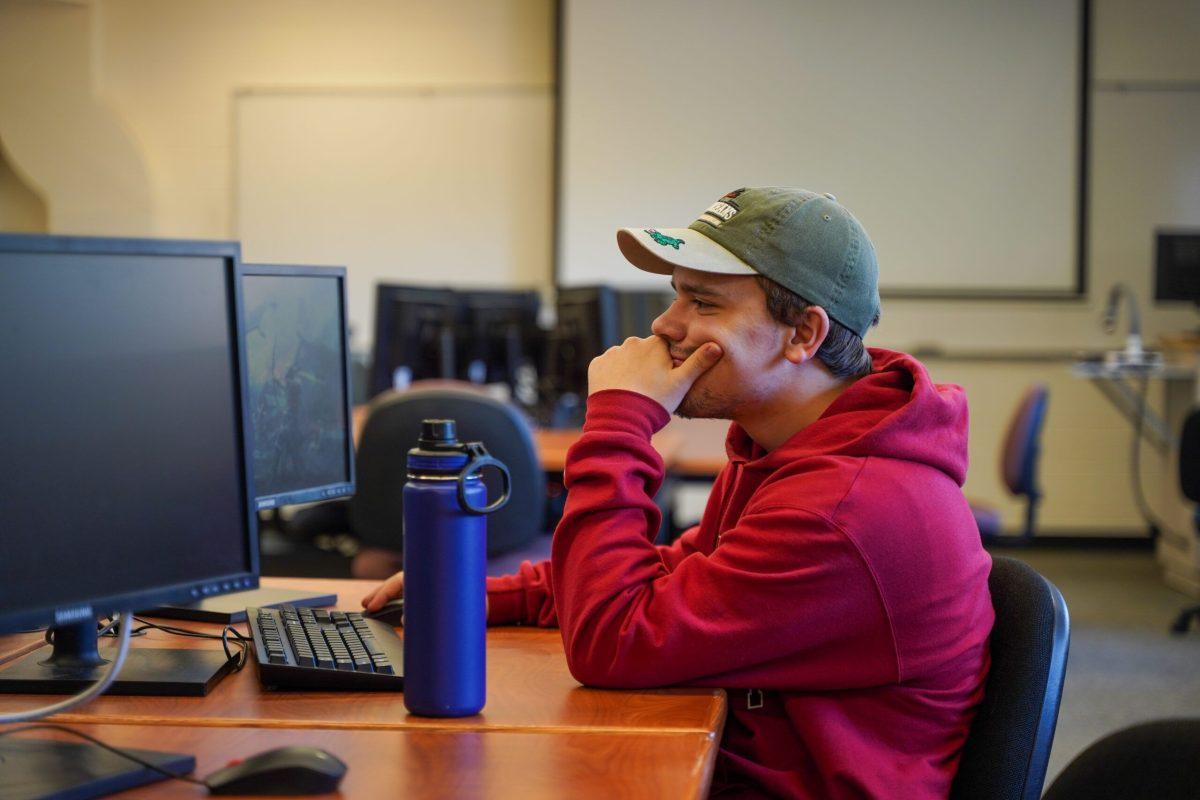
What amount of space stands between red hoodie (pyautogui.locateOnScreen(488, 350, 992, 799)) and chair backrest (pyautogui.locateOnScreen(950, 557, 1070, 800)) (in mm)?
20

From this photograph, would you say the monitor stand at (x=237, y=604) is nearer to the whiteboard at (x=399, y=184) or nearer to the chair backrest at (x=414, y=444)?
the chair backrest at (x=414, y=444)

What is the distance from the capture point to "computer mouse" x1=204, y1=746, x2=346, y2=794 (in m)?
0.90

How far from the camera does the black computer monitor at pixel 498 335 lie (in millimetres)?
4129

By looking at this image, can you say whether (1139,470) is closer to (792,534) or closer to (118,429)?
(792,534)

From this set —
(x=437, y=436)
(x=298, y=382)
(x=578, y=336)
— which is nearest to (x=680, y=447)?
(x=578, y=336)

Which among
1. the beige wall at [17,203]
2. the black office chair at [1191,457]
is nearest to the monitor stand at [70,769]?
the black office chair at [1191,457]

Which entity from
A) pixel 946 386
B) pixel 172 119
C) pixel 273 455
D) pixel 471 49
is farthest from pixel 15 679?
pixel 172 119

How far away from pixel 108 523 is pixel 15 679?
277 mm

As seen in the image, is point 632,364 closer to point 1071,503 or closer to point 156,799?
point 156,799

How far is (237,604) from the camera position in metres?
1.56

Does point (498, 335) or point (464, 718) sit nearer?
point (464, 718)

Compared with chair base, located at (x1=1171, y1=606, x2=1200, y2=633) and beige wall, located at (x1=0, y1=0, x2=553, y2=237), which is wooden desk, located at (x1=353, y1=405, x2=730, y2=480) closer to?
chair base, located at (x1=1171, y1=606, x2=1200, y2=633)

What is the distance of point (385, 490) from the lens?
9.25ft

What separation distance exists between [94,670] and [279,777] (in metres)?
0.40
